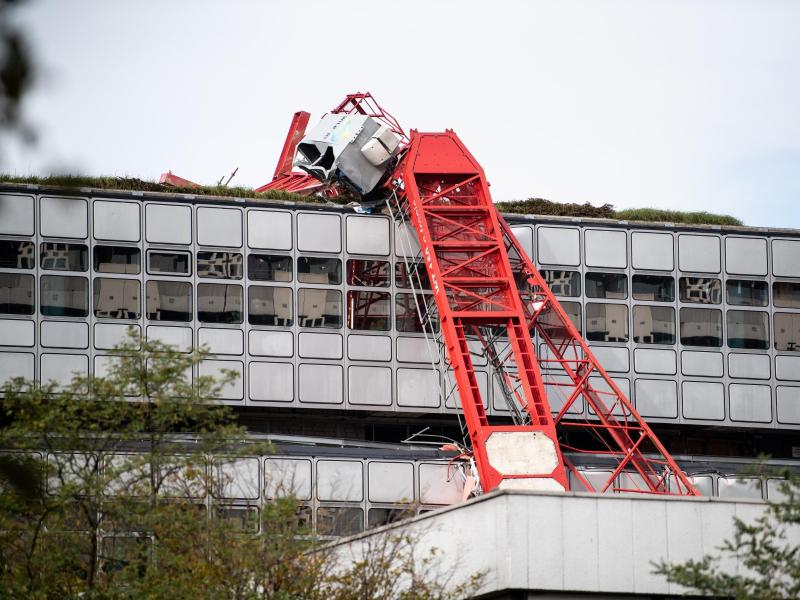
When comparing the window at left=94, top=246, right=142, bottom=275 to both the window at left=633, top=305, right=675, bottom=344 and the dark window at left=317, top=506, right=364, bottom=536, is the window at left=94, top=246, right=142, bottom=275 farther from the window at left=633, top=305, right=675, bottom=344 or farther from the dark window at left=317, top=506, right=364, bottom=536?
the window at left=633, top=305, right=675, bottom=344

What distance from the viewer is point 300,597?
89.5ft

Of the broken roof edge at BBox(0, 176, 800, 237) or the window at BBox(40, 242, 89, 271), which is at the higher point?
the broken roof edge at BBox(0, 176, 800, 237)

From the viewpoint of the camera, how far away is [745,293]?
55.2 meters

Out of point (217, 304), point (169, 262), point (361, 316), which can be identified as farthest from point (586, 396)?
point (169, 262)

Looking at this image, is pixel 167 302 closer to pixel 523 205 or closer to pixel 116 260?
pixel 116 260

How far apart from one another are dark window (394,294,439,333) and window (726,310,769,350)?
37.3ft

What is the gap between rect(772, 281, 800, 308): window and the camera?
55.3 metres

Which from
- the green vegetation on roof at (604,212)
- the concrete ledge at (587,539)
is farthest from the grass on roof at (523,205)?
the concrete ledge at (587,539)

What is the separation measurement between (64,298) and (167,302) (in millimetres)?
3447

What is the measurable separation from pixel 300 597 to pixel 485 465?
52.1ft

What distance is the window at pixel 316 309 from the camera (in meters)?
51.8

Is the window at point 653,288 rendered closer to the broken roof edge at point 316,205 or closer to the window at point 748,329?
the broken roof edge at point 316,205

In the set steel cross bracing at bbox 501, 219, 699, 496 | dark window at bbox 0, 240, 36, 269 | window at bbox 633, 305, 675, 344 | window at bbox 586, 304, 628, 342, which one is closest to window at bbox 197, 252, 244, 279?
dark window at bbox 0, 240, 36, 269

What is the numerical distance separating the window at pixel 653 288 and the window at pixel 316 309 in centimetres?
1124
